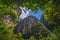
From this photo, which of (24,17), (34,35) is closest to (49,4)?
(34,35)

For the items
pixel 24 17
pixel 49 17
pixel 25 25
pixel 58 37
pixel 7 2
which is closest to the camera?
pixel 7 2

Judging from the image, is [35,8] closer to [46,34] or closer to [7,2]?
[7,2]

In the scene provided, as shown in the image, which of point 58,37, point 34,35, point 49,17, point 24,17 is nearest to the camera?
point 49,17

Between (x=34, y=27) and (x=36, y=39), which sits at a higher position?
(x=34, y=27)

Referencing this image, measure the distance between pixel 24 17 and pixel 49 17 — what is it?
2165cm

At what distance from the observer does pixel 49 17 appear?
11609 millimetres

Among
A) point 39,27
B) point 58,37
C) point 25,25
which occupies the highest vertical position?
point 25,25

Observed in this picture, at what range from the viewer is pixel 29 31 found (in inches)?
1121

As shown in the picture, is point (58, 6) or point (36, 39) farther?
point (36, 39)

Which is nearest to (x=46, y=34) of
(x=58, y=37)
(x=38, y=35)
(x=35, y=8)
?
(x=38, y=35)

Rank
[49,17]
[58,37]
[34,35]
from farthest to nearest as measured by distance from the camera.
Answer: [34,35], [58,37], [49,17]

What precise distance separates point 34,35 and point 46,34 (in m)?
2.33

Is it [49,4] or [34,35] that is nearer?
[49,4]

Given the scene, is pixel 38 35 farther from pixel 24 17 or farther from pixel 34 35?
pixel 24 17
